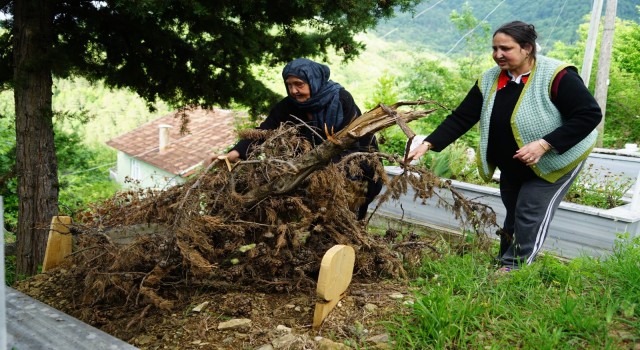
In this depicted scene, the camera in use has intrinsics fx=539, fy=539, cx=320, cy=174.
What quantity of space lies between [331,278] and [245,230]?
2.36 ft

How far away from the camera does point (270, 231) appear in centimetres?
311

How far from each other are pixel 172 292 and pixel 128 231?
500mm

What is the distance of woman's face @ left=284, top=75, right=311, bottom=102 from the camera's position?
11.2 feet

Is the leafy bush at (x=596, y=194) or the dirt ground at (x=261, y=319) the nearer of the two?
the dirt ground at (x=261, y=319)

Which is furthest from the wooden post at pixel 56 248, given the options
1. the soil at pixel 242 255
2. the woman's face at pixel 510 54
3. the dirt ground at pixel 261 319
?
the woman's face at pixel 510 54

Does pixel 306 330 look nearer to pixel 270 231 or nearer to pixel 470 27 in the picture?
pixel 270 231

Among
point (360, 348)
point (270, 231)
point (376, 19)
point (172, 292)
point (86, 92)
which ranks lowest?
point (86, 92)

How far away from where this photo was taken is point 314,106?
139 inches

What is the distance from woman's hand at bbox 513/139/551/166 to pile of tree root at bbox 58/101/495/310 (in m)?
0.48

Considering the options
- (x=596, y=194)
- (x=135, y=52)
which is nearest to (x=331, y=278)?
(x=135, y=52)

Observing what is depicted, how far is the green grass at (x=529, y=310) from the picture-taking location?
7.46ft

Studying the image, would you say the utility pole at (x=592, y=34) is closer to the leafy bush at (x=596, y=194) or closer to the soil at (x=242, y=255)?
the leafy bush at (x=596, y=194)

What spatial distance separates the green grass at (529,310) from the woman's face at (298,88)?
1.37m

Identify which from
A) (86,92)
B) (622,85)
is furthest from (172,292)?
(86,92)
